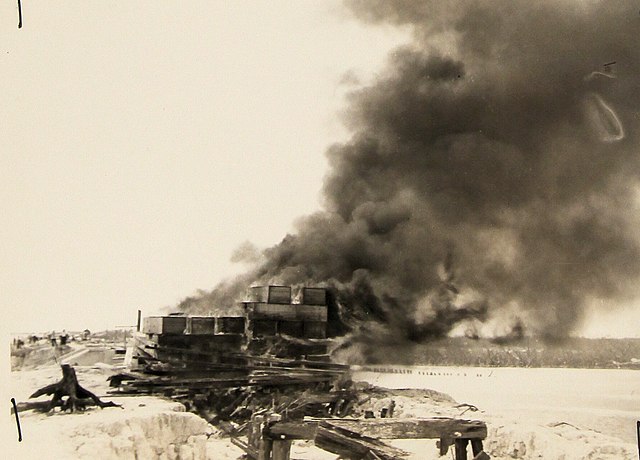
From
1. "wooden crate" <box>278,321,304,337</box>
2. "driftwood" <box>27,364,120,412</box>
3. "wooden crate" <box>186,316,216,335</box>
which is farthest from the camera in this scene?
"wooden crate" <box>278,321,304,337</box>

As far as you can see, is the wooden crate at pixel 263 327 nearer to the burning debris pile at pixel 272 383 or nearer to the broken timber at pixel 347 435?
the burning debris pile at pixel 272 383

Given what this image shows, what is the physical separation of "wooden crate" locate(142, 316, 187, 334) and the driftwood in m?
0.54

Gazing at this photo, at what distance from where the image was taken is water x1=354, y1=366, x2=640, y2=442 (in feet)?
15.9

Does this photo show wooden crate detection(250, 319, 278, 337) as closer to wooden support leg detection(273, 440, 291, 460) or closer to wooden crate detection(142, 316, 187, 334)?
wooden crate detection(142, 316, 187, 334)

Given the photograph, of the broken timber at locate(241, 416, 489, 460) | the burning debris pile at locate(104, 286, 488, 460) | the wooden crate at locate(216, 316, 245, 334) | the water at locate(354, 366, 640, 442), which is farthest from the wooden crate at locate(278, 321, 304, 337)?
the water at locate(354, 366, 640, 442)

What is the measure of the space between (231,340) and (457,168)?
2.03m

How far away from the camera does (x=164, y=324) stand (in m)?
4.64

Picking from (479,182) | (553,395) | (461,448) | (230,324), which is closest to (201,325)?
(230,324)

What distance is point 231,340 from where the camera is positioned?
187 inches

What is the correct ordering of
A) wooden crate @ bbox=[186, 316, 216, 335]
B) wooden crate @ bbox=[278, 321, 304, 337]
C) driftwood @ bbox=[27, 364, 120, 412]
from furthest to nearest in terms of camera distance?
wooden crate @ bbox=[278, 321, 304, 337] → wooden crate @ bbox=[186, 316, 216, 335] → driftwood @ bbox=[27, 364, 120, 412]

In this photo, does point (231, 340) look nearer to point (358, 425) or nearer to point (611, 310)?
point (358, 425)

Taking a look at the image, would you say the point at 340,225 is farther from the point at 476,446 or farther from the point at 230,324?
the point at 476,446

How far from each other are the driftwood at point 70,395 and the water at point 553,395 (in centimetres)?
241

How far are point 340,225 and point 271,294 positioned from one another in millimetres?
684
